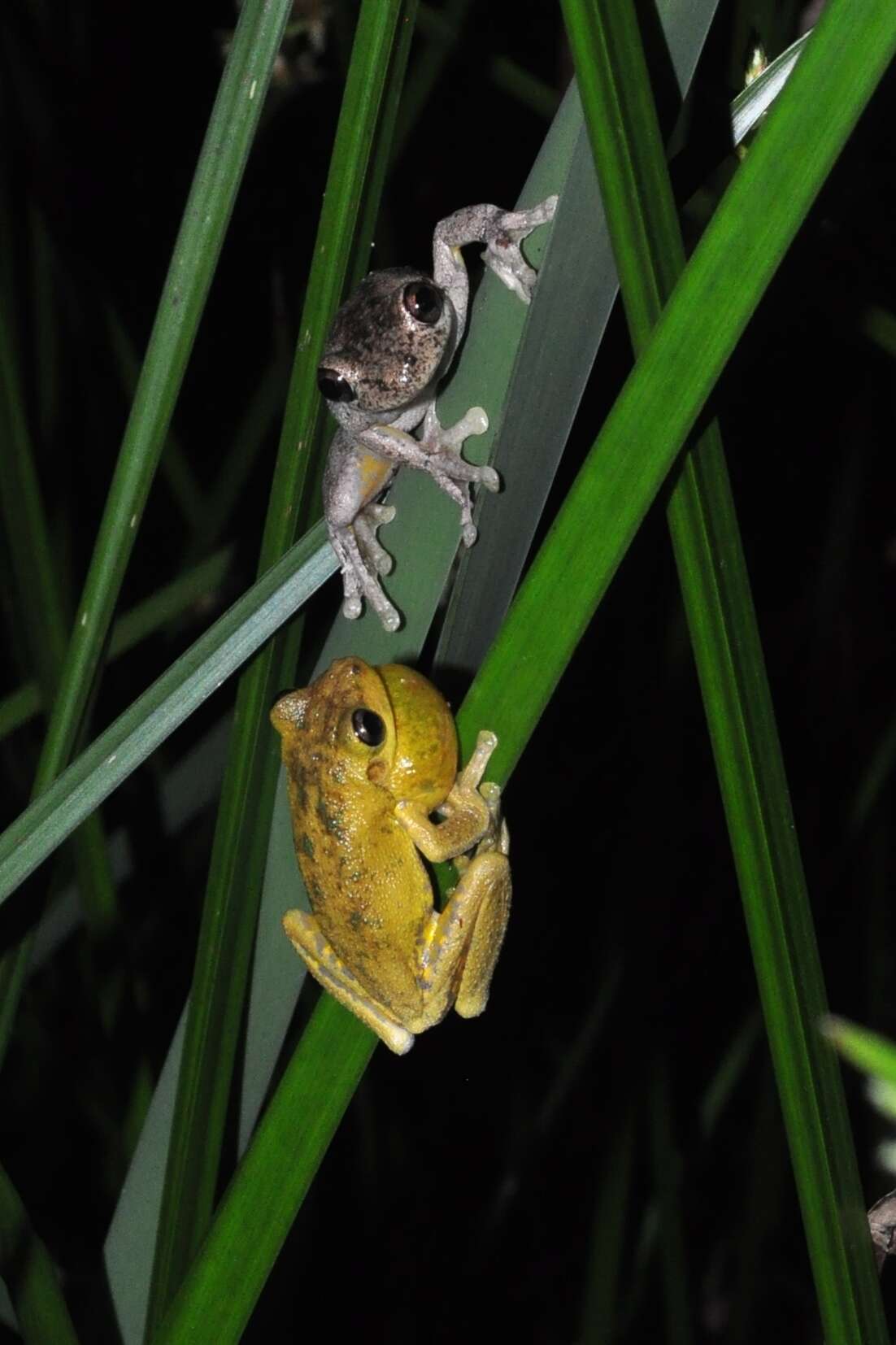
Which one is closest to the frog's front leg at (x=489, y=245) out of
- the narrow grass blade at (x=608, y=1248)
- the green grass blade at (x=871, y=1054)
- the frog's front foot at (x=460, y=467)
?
the frog's front foot at (x=460, y=467)

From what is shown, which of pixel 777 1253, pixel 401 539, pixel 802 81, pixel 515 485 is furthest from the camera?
pixel 777 1253


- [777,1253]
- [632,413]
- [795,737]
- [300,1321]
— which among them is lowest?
[300,1321]

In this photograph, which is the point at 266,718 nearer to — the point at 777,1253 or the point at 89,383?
the point at 89,383

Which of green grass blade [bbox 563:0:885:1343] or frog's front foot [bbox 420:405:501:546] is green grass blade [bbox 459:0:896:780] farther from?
frog's front foot [bbox 420:405:501:546]

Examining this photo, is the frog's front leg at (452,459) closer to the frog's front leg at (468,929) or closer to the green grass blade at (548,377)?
the green grass blade at (548,377)

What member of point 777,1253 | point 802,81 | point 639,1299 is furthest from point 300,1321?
point 802,81

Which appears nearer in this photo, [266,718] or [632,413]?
[632,413]

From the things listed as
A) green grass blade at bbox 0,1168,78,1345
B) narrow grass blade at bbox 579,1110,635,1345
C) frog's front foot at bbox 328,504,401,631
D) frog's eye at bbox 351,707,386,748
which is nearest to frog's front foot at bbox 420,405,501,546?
frog's front foot at bbox 328,504,401,631
